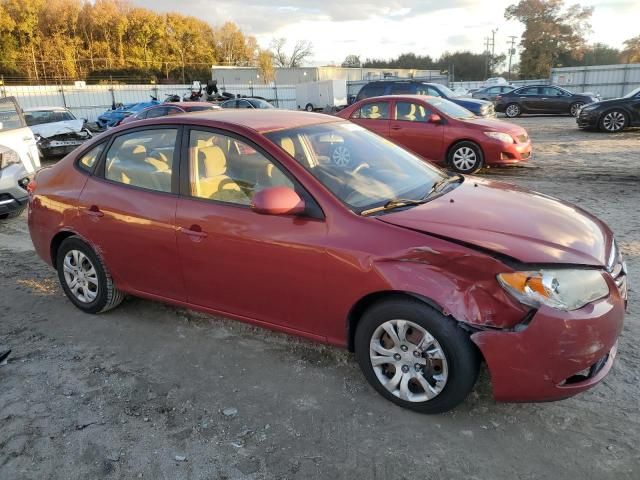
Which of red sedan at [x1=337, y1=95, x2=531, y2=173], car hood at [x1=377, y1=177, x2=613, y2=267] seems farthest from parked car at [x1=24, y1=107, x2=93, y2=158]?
car hood at [x1=377, y1=177, x2=613, y2=267]

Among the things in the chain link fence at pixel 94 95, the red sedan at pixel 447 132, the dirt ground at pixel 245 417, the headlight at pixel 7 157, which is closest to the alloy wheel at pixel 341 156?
the dirt ground at pixel 245 417

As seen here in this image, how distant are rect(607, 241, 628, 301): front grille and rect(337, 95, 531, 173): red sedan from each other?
641cm

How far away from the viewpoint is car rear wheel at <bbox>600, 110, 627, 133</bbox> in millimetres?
14727

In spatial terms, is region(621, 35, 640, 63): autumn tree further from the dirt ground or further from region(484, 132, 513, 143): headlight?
the dirt ground

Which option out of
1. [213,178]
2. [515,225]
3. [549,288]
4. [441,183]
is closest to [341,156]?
[441,183]

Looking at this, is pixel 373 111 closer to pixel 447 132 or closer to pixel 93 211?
pixel 447 132

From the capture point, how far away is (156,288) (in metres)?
3.82

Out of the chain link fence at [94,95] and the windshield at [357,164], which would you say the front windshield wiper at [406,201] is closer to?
the windshield at [357,164]

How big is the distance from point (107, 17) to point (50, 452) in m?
78.8

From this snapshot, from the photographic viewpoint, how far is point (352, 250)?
2.81 m

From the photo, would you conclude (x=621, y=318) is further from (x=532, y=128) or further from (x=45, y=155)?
(x=532, y=128)

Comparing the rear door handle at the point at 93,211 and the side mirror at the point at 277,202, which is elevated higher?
the side mirror at the point at 277,202

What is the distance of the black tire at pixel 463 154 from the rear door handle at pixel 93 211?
24.2 feet

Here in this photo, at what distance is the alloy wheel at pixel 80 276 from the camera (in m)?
4.20
